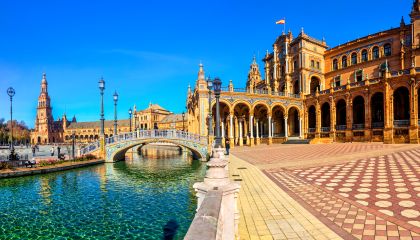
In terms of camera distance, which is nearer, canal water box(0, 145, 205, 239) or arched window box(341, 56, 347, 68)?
canal water box(0, 145, 205, 239)

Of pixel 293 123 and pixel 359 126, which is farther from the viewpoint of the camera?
pixel 293 123

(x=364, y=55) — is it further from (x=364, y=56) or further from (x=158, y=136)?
(x=158, y=136)

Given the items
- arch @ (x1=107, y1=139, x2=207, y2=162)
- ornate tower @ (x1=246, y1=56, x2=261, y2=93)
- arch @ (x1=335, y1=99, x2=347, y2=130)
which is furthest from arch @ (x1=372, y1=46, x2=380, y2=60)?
arch @ (x1=107, y1=139, x2=207, y2=162)

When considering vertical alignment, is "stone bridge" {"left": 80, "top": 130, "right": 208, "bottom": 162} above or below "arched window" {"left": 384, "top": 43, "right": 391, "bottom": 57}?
below

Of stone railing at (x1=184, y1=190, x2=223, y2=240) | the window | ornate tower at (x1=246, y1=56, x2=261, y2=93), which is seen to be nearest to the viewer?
stone railing at (x1=184, y1=190, x2=223, y2=240)

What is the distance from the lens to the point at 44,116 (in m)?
127

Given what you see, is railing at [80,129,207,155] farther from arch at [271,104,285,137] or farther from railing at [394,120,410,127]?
arch at [271,104,285,137]

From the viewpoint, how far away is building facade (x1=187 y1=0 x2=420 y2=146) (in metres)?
31.3

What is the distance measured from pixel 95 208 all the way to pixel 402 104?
40.8m

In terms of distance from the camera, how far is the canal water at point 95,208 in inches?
303

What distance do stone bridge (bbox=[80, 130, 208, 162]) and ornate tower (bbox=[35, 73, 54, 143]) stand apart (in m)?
123

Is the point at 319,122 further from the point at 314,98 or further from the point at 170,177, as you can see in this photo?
the point at 170,177

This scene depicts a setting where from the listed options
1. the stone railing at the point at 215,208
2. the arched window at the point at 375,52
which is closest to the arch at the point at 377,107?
the arched window at the point at 375,52

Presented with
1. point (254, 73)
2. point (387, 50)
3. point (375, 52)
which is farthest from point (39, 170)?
point (254, 73)
